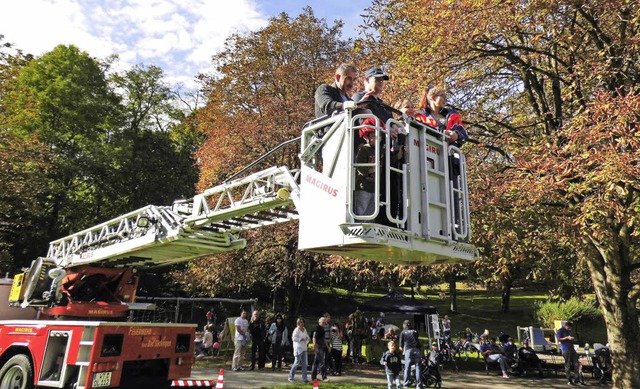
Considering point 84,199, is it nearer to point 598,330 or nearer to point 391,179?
point 391,179

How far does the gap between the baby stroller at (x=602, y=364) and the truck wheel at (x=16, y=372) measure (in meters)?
16.3

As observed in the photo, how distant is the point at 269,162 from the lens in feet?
59.0

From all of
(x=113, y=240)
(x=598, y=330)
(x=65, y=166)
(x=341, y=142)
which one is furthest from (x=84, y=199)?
(x=598, y=330)

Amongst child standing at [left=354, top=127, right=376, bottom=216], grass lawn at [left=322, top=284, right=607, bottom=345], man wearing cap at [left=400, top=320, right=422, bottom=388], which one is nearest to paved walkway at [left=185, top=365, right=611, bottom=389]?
man wearing cap at [left=400, top=320, right=422, bottom=388]

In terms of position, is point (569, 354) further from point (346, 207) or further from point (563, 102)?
point (346, 207)

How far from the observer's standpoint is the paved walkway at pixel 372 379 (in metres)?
12.0

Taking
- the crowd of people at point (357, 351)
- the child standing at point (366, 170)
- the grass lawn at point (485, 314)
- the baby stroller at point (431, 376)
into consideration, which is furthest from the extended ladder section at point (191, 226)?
the grass lawn at point (485, 314)

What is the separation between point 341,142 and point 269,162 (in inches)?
526

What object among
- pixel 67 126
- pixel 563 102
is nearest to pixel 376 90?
pixel 563 102

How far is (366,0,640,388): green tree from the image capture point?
7.81 m

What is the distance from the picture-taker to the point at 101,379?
7051 millimetres

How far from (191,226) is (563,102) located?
10.2m

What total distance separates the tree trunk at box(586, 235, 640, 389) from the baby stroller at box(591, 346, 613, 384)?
18.0 feet

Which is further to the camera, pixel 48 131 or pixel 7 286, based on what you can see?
pixel 48 131
